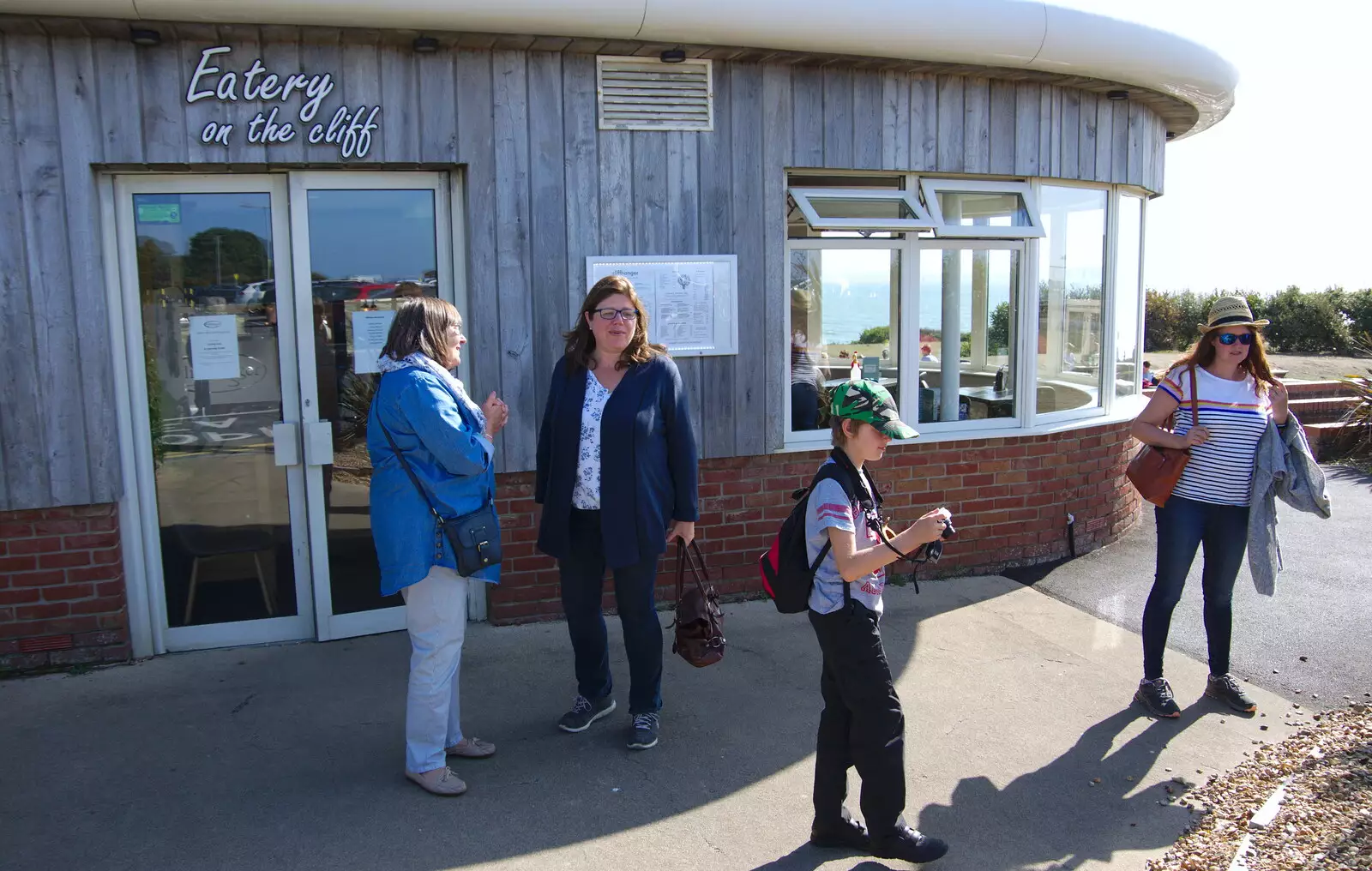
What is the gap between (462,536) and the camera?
11.8 ft

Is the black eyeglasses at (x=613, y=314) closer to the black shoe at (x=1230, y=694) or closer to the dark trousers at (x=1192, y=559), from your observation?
the dark trousers at (x=1192, y=559)

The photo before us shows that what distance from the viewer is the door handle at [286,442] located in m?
5.09

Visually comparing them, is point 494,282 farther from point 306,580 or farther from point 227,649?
point 227,649

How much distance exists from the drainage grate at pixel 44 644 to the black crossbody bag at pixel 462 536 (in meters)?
2.46

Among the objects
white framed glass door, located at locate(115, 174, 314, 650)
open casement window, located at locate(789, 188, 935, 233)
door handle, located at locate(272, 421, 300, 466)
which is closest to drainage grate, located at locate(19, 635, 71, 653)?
white framed glass door, located at locate(115, 174, 314, 650)

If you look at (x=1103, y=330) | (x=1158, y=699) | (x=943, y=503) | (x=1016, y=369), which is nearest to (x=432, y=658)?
(x=1158, y=699)

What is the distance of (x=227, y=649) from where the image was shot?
5.19m

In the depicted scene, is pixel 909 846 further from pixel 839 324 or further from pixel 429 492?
pixel 839 324

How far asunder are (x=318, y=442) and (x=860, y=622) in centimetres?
311

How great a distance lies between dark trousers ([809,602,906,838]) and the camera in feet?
10.4

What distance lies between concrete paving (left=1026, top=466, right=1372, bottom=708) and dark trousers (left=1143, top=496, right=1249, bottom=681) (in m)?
0.68

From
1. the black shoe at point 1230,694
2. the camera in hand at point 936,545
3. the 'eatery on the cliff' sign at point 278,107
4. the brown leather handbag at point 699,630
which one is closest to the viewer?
the camera in hand at point 936,545

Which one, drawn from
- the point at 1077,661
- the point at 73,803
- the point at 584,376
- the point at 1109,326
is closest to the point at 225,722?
the point at 73,803

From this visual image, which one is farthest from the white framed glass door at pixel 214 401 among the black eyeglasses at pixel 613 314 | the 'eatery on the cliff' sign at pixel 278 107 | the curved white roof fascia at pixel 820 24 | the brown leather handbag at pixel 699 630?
the brown leather handbag at pixel 699 630
